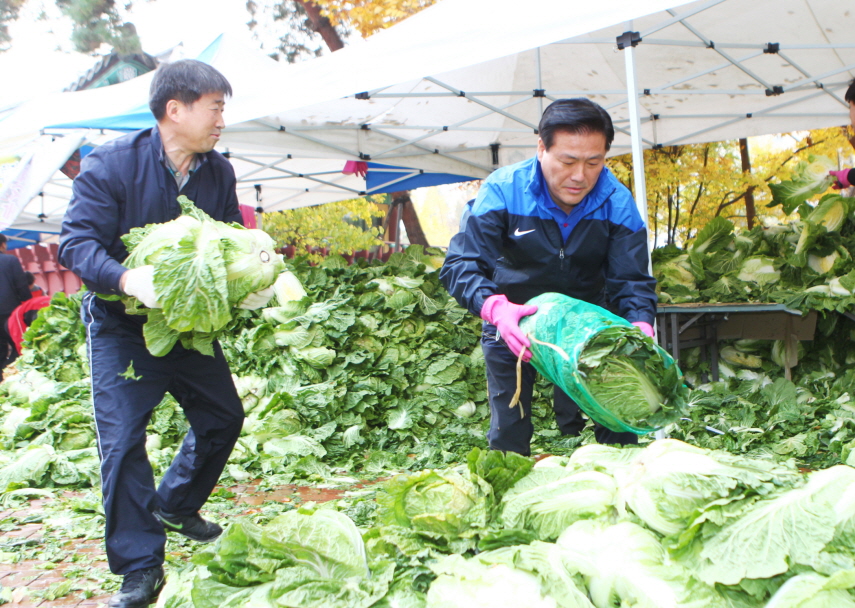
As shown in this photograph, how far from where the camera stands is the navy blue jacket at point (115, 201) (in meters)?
2.52

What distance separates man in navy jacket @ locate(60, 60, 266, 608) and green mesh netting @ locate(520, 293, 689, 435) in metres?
1.22

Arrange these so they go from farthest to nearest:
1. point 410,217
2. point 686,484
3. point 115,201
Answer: point 410,217 < point 115,201 < point 686,484

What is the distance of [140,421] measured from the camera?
2.70m

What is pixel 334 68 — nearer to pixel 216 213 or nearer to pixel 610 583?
pixel 216 213

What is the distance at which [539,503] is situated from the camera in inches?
72.1

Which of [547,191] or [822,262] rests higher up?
[547,191]

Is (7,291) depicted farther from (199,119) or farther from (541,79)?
Answer: (199,119)

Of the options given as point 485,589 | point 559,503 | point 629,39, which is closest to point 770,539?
point 559,503

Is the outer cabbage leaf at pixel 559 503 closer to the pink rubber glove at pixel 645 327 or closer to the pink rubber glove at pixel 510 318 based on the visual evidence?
the pink rubber glove at pixel 510 318

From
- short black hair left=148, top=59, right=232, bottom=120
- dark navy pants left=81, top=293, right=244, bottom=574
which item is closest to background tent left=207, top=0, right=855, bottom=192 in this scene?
short black hair left=148, top=59, right=232, bottom=120

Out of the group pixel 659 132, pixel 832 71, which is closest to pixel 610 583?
pixel 832 71

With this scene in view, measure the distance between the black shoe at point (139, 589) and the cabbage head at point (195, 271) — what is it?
0.84 metres

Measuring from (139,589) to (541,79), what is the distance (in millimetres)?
6348

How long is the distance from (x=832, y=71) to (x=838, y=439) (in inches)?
145
